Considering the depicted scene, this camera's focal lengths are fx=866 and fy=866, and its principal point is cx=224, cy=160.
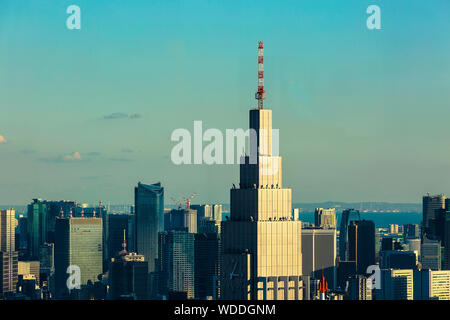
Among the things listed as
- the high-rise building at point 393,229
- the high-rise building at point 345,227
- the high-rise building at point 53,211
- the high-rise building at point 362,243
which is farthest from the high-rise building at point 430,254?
the high-rise building at point 53,211

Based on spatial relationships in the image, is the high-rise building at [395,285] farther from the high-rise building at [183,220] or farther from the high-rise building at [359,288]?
the high-rise building at [183,220]

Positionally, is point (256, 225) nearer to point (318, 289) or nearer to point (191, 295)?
point (318, 289)

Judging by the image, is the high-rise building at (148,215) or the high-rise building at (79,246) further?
the high-rise building at (148,215)

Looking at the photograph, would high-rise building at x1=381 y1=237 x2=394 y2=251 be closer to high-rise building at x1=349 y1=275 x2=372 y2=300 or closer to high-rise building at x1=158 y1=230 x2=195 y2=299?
high-rise building at x1=349 y1=275 x2=372 y2=300

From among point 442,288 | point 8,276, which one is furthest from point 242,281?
point 8,276

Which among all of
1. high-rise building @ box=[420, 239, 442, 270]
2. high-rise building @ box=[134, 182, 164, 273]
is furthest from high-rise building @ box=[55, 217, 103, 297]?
high-rise building @ box=[420, 239, 442, 270]

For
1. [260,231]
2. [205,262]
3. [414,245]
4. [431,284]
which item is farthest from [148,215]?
[260,231]

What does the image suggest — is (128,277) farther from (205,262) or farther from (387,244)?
(387,244)
